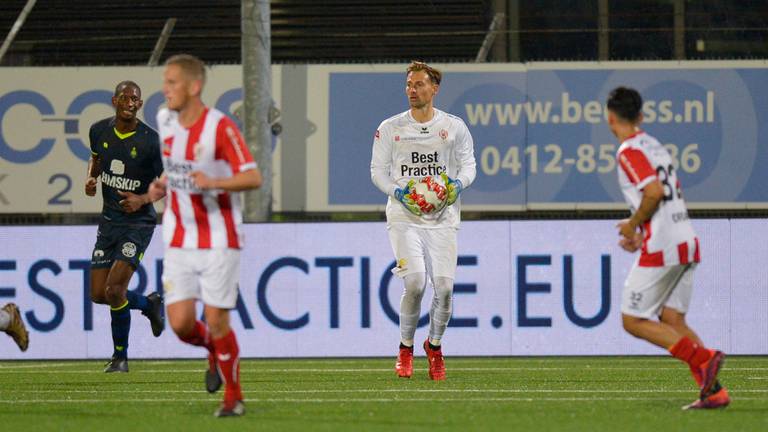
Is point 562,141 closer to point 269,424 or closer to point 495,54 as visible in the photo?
point 495,54

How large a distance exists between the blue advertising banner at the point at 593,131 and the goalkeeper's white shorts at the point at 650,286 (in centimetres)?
798

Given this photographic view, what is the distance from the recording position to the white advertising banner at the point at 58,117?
1616cm

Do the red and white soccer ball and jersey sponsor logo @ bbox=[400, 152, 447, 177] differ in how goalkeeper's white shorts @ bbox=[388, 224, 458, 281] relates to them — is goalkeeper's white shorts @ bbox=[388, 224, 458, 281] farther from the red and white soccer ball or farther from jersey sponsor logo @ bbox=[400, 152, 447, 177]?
jersey sponsor logo @ bbox=[400, 152, 447, 177]

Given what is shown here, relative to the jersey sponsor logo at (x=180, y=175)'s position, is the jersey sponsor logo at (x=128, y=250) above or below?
below

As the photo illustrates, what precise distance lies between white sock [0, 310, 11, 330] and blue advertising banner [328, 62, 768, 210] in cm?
708

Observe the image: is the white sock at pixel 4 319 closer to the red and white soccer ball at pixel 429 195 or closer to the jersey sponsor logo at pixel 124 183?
the jersey sponsor logo at pixel 124 183

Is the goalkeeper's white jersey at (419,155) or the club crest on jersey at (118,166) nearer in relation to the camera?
the goalkeeper's white jersey at (419,155)

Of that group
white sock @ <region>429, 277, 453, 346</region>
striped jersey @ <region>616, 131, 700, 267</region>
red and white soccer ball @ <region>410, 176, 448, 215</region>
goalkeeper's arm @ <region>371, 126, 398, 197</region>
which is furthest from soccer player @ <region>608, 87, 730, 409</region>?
goalkeeper's arm @ <region>371, 126, 398, 197</region>

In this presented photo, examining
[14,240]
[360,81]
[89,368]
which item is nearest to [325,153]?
[360,81]

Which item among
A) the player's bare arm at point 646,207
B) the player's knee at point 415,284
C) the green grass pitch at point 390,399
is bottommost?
the green grass pitch at point 390,399

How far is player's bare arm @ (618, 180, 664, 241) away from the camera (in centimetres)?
725

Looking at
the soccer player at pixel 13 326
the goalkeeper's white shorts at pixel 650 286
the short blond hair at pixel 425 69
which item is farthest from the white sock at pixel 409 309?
the goalkeeper's white shorts at pixel 650 286

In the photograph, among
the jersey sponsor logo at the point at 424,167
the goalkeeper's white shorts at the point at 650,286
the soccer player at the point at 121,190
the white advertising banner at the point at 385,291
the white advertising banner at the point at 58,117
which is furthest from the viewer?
the white advertising banner at the point at 58,117

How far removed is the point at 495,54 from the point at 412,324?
738cm
